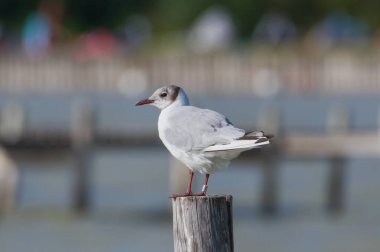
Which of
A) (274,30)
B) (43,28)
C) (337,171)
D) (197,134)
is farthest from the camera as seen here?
(43,28)

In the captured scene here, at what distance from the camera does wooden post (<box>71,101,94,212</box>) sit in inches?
802

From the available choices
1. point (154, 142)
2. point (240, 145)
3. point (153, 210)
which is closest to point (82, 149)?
point (154, 142)

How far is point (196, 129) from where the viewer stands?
8.41 metres

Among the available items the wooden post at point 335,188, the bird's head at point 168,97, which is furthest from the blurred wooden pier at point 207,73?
the bird's head at point 168,97

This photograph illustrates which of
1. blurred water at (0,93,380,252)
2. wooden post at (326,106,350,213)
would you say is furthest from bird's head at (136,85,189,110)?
wooden post at (326,106,350,213)

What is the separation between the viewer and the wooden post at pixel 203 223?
7.96 meters

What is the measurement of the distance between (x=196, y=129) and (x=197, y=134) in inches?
1.2

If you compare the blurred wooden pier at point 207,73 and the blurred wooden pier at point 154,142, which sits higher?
the blurred wooden pier at point 207,73

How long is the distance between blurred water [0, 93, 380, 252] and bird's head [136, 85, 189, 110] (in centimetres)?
984

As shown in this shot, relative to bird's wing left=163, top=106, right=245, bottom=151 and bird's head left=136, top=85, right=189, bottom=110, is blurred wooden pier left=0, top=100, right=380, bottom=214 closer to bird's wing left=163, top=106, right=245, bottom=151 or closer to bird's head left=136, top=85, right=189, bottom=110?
bird's head left=136, top=85, right=189, bottom=110

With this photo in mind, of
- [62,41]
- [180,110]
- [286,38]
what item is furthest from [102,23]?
[180,110]

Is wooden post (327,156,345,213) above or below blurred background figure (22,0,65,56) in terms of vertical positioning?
below

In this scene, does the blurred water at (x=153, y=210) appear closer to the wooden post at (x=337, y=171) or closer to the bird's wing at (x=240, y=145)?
the wooden post at (x=337, y=171)

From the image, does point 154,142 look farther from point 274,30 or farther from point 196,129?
point 274,30
